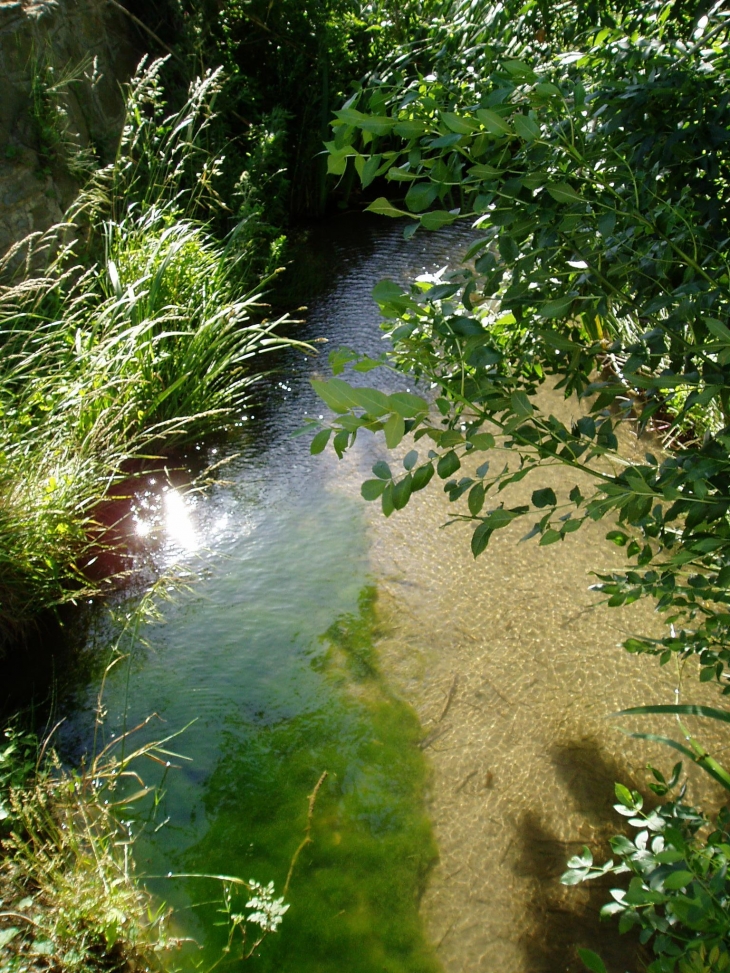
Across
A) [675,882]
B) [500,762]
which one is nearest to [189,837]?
[500,762]

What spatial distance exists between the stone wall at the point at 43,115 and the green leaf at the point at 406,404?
347cm

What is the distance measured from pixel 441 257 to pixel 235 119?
1.93m

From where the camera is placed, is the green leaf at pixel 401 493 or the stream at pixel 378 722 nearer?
the green leaf at pixel 401 493

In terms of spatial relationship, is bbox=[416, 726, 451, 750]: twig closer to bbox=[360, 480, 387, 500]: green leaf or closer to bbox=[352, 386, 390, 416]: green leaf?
bbox=[360, 480, 387, 500]: green leaf

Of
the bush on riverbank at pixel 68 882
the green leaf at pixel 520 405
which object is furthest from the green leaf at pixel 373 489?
the bush on riverbank at pixel 68 882

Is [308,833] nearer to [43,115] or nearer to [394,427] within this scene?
[394,427]

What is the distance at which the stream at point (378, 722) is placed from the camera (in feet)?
6.11

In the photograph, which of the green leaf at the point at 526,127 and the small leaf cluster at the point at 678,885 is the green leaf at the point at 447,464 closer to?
the green leaf at the point at 526,127

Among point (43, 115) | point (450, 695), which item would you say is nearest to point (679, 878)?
point (450, 695)

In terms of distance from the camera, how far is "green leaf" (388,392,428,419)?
102 cm

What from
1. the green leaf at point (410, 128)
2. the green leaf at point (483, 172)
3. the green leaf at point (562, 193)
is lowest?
the green leaf at point (562, 193)

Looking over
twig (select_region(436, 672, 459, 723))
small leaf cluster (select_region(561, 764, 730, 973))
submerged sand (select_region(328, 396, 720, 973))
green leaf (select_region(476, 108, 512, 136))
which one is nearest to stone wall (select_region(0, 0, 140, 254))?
submerged sand (select_region(328, 396, 720, 973))

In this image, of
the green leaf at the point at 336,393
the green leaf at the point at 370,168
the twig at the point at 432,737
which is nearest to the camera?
the green leaf at the point at 336,393

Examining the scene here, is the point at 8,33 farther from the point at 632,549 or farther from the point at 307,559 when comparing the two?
the point at 632,549
